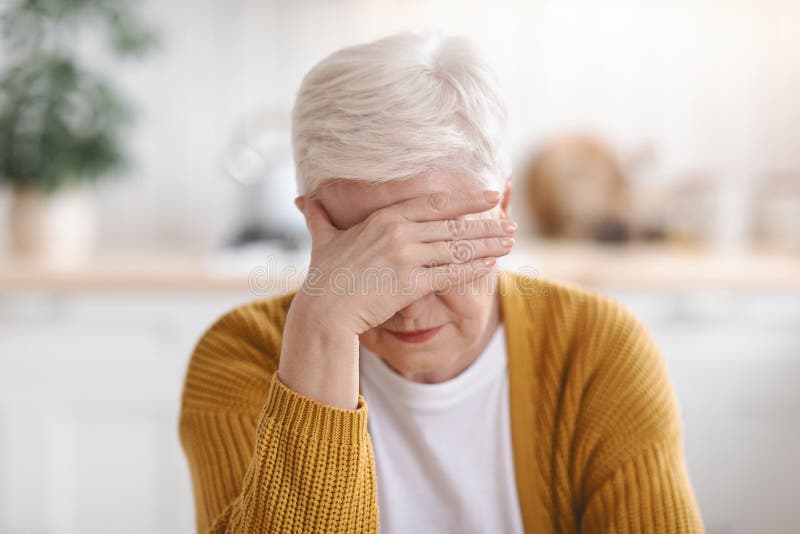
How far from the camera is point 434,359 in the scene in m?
0.92

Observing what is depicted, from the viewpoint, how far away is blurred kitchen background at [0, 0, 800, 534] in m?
1.82

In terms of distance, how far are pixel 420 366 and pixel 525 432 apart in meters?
0.17

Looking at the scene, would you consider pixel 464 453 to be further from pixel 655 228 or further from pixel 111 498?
pixel 655 228

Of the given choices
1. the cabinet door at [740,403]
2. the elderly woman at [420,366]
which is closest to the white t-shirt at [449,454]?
the elderly woman at [420,366]

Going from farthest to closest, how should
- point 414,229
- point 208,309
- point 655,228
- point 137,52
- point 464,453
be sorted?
1. point 655,228
2. point 137,52
3. point 208,309
4. point 464,453
5. point 414,229

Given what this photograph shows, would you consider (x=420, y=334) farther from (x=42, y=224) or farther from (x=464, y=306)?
(x=42, y=224)

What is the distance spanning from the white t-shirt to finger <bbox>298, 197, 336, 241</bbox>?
0.23 metres

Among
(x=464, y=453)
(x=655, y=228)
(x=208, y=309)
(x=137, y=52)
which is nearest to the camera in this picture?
(x=464, y=453)

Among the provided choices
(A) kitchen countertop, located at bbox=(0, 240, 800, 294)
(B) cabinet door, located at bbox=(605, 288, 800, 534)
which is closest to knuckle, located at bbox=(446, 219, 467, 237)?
(A) kitchen countertop, located at bbox=(0, 240, 800, 294)

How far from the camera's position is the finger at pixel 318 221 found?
0.88 meters

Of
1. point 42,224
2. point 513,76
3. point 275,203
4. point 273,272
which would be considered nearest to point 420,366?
point 273,272

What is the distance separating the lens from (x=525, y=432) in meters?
0.98

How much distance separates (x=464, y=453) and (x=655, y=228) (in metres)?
1.50

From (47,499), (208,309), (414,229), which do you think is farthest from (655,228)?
(47,499)
